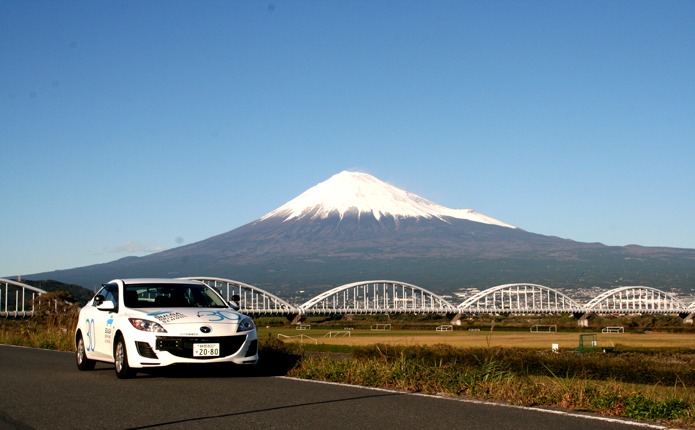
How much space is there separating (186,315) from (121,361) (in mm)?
1327

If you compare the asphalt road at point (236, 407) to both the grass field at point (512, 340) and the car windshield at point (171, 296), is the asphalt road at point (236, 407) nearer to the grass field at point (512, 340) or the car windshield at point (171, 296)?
the car windshield at point (171, 296)

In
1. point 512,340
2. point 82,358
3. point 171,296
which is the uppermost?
point 171,296

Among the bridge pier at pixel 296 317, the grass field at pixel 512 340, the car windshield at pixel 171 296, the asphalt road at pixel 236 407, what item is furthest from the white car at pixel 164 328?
the bridge pier at pixel 296 317

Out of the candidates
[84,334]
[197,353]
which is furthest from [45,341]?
[197,353]

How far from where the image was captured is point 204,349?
1366 cm

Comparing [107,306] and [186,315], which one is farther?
[107,306]

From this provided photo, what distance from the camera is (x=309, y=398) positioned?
39.0 feet

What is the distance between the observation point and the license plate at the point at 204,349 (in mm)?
13656

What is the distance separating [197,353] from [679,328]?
296 ft

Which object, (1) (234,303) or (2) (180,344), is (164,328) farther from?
(1) (234,303)

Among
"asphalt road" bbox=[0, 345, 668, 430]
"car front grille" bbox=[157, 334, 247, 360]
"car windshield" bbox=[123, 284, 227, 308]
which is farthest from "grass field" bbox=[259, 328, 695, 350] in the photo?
"asphalt road" bbox=[0, 345, 668, 430]

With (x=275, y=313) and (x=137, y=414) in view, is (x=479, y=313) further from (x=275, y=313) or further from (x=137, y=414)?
(x=137, y=414)

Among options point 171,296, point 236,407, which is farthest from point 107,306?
point 236,407

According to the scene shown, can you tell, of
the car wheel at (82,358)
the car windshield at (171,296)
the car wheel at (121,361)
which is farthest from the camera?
the car wheel at (82,358)
